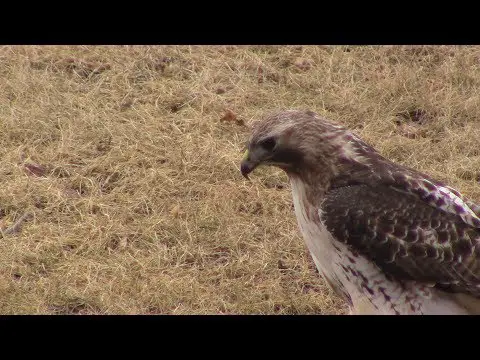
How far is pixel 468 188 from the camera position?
6.49 meters

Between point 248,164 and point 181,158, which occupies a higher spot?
point 248,164

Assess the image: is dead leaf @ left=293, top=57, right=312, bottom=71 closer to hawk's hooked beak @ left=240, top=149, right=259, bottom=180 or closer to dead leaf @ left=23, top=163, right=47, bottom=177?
dead leaf @ left=23, top=163, right=47, bottom=177

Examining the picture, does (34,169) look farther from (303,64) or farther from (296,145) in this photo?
(296,145)

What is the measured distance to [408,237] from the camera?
446cm

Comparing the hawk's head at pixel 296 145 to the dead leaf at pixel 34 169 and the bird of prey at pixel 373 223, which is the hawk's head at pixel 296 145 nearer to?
the bird of prey at pixel 373 223

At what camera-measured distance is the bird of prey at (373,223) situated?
4422 mm

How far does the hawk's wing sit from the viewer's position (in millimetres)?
4414

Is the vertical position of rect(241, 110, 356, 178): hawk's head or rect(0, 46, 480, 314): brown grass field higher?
rect(241, 110, 356, 178): hawk's head

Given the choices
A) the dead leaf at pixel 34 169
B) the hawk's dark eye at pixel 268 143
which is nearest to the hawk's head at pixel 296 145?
the hawk's dark eye at pixel 268 143

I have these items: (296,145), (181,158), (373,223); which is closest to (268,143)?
(296,145)

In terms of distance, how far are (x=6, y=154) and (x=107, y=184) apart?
2.61ft

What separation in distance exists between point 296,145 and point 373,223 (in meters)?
0.53

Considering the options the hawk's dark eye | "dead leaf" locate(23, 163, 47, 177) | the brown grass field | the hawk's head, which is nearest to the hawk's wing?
the hawk's head

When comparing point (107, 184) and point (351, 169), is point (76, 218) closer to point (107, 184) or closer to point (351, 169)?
point (107, 184)
